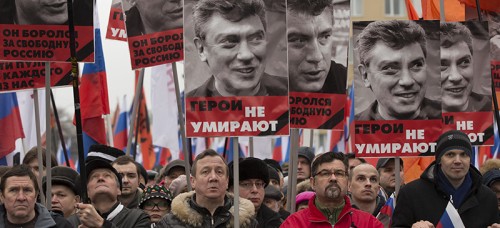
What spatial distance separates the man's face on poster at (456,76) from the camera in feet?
44.4

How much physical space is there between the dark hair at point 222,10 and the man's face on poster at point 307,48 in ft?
4.77

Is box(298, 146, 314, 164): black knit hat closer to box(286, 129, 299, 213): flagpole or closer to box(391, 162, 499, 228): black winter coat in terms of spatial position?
box(286, 129, 299, 213): flagpole

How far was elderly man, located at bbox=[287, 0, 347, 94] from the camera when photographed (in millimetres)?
12805

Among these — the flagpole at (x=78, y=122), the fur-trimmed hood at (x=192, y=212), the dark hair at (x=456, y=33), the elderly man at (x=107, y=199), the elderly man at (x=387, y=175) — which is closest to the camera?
the fur-trimmed hood at (x=192, y=212)

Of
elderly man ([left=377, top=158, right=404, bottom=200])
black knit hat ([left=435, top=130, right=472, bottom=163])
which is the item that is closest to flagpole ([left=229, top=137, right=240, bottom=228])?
black knit hat ([left=435, top=130, right=472, bottom=163])

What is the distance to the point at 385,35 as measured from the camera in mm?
12430

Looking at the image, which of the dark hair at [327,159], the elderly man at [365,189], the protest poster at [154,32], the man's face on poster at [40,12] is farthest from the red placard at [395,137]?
the protest poster at [154,32]

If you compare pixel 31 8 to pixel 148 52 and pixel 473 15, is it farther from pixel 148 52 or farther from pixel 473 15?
pixel 473 15

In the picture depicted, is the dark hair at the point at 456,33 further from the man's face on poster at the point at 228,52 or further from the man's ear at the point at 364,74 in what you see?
the man's face on poster at the point at 228,52

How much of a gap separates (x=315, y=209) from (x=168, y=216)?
111cm

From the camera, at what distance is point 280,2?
11680 mm

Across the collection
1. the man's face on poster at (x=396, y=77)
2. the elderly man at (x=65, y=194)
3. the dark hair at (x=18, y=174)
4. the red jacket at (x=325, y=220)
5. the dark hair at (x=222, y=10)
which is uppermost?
the dark hair at (x=222, y=10)

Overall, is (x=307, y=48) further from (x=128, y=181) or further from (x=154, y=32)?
(x=154, y=32)

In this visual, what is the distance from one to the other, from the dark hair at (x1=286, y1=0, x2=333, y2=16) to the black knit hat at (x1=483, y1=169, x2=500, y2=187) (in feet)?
7.27
